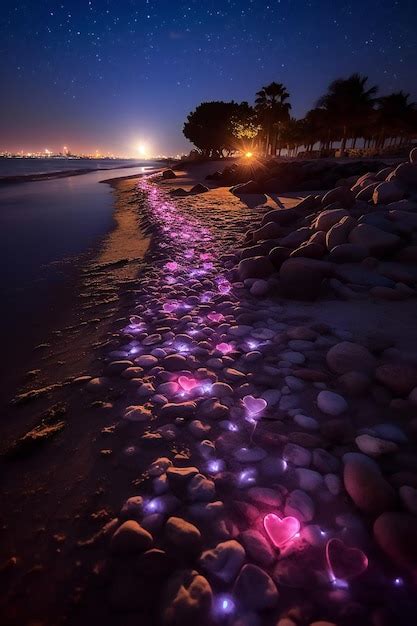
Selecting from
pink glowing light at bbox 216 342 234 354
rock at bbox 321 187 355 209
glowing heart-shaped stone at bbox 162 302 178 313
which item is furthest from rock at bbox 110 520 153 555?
rock at bbox 321 187 355 209

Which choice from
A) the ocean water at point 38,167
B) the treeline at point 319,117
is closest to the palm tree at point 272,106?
the treeline at point 319,117

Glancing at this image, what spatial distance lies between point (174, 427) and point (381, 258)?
3833 millimetres

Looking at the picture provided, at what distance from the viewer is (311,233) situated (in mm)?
5305

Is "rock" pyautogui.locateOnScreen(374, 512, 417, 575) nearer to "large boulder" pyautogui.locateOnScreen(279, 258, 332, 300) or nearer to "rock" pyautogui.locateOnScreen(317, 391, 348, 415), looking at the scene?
"rock" pyautogui.locateOnScreen(317, 391, 348, 415)

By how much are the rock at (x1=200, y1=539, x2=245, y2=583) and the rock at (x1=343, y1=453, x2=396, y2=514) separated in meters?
0.64

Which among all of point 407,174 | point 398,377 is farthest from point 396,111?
point 398,377

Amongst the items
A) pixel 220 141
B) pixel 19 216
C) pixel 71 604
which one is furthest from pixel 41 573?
pixel 220 141

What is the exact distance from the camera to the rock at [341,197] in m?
6.30

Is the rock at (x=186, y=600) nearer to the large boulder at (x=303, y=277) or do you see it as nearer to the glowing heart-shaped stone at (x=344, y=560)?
the glowing heart-shaped stone at (x=344, y=560)

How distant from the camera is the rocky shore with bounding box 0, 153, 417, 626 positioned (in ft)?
4.39

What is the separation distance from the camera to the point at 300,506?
1646mm

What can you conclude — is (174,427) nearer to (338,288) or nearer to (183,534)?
(183,534)

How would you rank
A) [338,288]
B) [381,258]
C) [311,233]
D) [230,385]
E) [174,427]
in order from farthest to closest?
[311,233], [381,258], [338,288], [230,385], [174,427]

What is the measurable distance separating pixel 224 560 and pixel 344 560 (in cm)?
52
